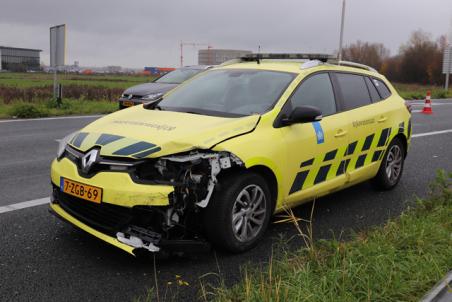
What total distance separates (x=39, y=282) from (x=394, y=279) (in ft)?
7.92

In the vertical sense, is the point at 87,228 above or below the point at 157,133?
below

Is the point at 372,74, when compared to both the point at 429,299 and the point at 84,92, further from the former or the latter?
the point at 84,92

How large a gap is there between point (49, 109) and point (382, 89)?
1136cm

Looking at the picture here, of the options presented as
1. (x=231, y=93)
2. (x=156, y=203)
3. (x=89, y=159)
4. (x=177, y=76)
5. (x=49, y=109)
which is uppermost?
(x=177, y=76)

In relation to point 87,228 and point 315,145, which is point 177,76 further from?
point 87,228

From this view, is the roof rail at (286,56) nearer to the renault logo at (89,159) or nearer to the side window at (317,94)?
the side window at (317,94)

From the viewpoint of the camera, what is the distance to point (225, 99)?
15.6 ft

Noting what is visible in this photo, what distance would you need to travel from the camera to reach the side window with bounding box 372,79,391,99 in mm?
6023

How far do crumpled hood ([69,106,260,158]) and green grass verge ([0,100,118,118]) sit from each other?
10.00 m

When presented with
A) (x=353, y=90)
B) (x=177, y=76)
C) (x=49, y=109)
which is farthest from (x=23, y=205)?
(x=49, y=109)

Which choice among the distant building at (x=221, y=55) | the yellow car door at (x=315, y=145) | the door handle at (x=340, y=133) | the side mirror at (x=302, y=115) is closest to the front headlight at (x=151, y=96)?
the distant building at (x=221, y=55)

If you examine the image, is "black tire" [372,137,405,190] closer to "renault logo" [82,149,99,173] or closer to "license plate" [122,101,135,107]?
"renault logo" [82,149,99,173]

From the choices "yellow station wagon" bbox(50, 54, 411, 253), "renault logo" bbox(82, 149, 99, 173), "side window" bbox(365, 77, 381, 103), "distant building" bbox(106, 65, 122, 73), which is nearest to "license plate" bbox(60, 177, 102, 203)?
"yellow station wagon" bbox(50, 54, 411, 253)

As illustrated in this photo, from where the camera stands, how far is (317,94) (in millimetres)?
4914
